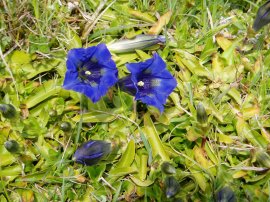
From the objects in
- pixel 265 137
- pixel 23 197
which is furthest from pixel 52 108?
pixel 265 137

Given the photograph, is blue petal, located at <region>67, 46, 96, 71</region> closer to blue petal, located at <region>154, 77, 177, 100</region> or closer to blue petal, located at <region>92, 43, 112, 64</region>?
blue petal, located at <region>92, 43, 112, 64</region>

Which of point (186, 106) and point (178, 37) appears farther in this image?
point (178, 37)

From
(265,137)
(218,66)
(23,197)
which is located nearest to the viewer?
(23,197)

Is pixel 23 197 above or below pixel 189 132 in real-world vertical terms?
below

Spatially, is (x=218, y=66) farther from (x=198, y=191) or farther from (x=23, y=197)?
(x=23, y=197)

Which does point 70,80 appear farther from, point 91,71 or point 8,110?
point 8,110

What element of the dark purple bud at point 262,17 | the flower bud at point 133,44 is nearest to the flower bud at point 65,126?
the flower bud at point 133,44
